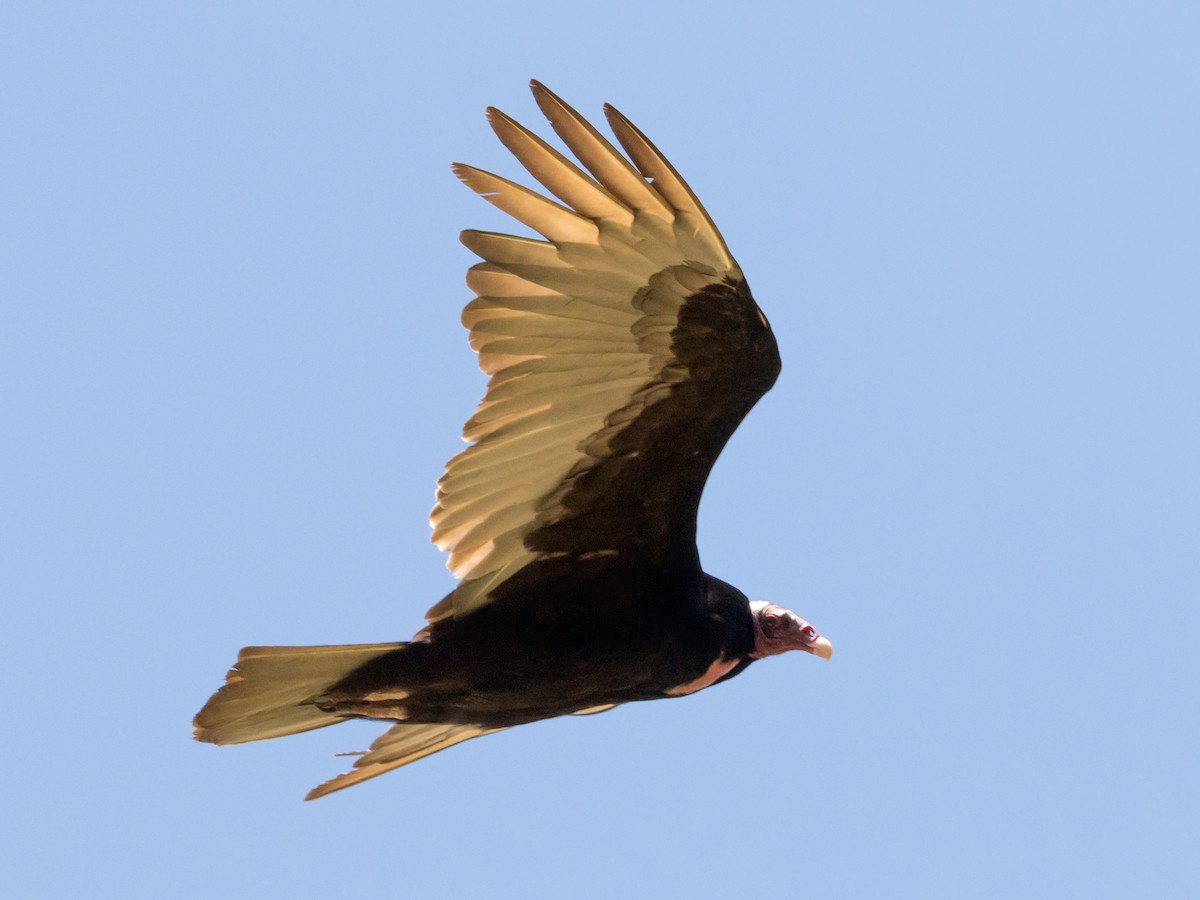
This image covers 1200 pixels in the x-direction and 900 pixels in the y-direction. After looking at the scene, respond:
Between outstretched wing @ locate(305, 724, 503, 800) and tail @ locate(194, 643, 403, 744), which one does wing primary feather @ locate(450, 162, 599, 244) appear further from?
outstretched wing @ locate(305, 724, 503, 800)

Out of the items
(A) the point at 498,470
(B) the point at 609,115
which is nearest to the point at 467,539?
(A) the point at 498,470

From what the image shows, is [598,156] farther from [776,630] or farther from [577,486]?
[776,630]

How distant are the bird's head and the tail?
1.37m

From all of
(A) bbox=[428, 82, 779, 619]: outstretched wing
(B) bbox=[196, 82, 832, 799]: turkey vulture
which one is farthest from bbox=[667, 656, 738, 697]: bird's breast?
(A) bbox=[428, 82, 779, 619]: outstretched wing

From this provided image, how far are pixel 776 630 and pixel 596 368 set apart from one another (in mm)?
1363

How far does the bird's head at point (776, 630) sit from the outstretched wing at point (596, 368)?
511mm

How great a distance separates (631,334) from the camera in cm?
647

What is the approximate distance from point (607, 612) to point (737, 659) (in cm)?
53

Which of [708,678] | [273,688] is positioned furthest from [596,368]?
[273,688]

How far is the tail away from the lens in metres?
6.59

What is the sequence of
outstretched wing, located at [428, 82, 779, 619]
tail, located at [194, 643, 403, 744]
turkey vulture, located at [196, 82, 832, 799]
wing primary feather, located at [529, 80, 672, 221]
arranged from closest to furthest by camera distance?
wing primary feather, located at [529, 80, 672, 221] < outstretched wing, located at [428, 82, 779, 619] < turkey vulture, located at [196, 82, 832, 799] < tail, located at [194, 643, 403, 744]

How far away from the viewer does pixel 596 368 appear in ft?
21.4

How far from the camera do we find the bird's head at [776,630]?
285 inches

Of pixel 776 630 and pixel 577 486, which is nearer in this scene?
pixel 577 486
